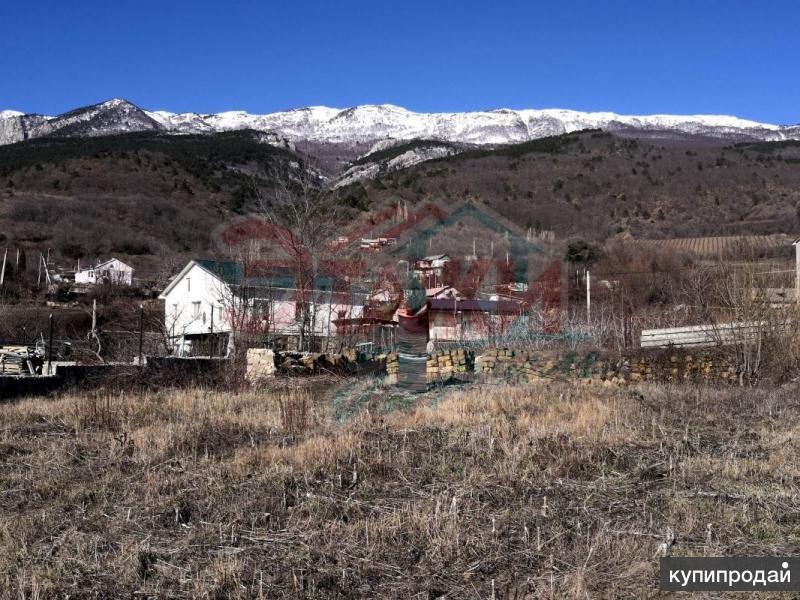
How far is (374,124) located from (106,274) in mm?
129447

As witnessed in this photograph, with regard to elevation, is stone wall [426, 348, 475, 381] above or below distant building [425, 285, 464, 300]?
below

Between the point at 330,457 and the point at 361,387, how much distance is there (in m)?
6.20

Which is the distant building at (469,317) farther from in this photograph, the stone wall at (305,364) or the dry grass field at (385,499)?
the dry grass field at (385,499)

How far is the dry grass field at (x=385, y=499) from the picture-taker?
4402 mm

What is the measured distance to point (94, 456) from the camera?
25.3 feet

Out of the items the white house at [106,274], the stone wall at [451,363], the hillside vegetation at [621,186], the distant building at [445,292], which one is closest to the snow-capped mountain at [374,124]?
the hillside vegetation at [621,186]

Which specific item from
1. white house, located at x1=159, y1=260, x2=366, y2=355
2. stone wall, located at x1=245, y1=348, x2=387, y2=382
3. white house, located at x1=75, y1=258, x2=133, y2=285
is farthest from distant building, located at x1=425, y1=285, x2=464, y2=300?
white house, located at x1=75, y1=258, x2=133, y2=285

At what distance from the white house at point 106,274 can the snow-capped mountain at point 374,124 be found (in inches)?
3571

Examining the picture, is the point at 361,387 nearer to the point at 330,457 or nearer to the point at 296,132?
the point at 330,457

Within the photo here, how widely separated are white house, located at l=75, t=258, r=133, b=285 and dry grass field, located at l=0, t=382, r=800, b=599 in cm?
3901

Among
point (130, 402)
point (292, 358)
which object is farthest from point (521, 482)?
point (292, 358)

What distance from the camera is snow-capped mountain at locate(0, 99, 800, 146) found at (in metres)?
149

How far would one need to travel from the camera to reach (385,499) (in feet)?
19.6
